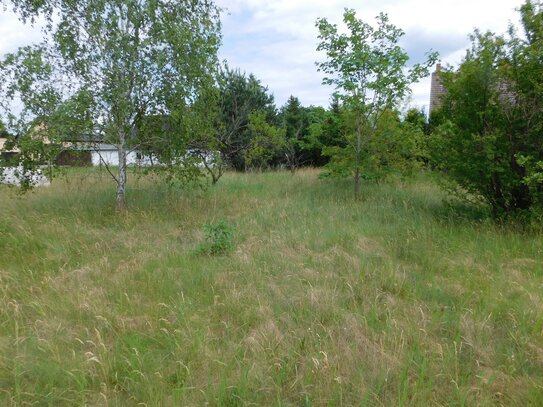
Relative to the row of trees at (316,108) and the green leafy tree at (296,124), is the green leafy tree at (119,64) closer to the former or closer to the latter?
the row of trees at (316,108)

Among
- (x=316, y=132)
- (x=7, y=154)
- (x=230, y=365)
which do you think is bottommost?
(x=230, y=365)

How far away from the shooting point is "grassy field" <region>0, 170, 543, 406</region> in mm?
2445

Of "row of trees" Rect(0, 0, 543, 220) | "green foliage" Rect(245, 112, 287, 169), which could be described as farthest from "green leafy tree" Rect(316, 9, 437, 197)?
"green foliage" Rect(245, 112, 287, 169)

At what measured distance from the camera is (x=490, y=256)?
4.56 metres

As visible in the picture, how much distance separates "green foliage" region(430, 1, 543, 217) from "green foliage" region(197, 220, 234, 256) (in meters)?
4.07

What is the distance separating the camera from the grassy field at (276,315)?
2445mm

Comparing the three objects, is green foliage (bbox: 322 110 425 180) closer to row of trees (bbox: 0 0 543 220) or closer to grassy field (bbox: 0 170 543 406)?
row of trees (bbox: 0 0 543 220)

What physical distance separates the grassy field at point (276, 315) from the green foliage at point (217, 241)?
17 cm

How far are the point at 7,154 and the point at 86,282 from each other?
4.62 metres

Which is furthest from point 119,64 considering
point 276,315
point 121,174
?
point 276,315

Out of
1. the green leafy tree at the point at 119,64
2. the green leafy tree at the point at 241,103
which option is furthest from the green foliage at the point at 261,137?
the green leafy tree at the point at 119,64

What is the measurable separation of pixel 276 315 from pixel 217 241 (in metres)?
→ 1.98

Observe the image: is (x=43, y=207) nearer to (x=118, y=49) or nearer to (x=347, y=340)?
(x=118, y=49)

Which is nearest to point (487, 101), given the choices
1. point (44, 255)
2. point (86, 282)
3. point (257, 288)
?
point (257, 288)
